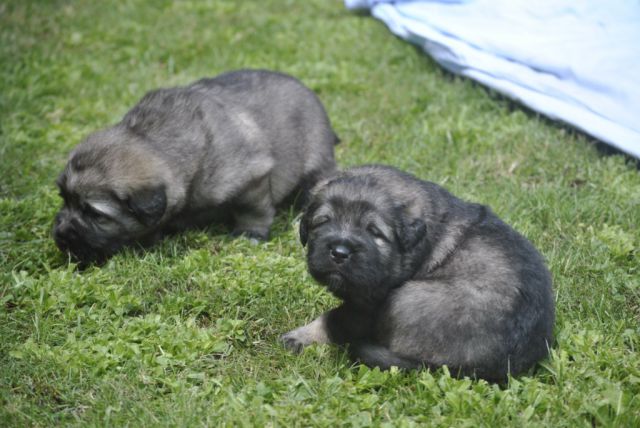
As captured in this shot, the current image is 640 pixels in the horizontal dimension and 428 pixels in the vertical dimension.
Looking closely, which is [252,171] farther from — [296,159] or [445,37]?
[445,37]

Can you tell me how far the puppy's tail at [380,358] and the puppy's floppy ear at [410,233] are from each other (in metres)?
0.54

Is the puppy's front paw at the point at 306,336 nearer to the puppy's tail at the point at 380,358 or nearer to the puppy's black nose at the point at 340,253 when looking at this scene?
the puppy's tail at the point at 380,358

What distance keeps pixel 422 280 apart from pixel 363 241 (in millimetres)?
416

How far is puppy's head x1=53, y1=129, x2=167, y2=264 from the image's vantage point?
204 inches

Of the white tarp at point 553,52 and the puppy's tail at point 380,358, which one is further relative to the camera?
the white tarp at point 553,52

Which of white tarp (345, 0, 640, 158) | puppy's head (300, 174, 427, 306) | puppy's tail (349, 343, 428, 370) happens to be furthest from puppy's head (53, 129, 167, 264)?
white tarp (345, 0, 640, 158)

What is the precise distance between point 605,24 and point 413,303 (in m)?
4.61

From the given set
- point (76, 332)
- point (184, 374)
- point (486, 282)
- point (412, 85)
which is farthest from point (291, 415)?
point (412, 85)

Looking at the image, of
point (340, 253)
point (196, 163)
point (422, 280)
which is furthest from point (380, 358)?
point (196, 163)

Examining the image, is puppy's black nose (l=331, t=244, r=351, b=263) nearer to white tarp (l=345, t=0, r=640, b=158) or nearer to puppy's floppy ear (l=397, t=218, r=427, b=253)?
puppy's floppy ear (l=397, t=218, r=427, b=253)

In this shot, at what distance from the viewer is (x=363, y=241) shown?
4062 millimetres

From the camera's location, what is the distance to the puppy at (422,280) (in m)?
3.96

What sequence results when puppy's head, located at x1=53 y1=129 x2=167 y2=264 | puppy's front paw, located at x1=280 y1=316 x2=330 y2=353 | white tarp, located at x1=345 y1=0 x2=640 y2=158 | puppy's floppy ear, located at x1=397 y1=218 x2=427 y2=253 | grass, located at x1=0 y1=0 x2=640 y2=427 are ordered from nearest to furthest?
grass, located at x1=0 y1=0 x2=640 y2=427 → puppy's floppy ear, located at x1=397 y1=218 x2=427 y2=253 → puppy's front paw, located at x1=280 y1=316 x2=330 y2=353 → puppy's head, located at x1=53 y1=129 x2=167 y2=264 → white tarp, located at x1=345 y1=0 x2=640 y2=158

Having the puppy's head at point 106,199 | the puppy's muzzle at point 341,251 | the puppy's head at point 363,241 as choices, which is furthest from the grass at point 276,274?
the puppy's muzzle at point 341,251
